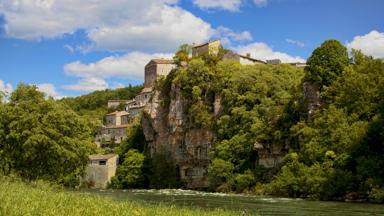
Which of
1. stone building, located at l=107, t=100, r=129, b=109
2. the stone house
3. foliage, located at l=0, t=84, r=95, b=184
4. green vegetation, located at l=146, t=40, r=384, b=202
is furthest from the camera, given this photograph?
stone building, located at l=107, t=100, r=129, b=109

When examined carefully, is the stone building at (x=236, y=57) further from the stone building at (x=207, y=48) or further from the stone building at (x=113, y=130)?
the stone building at (x=113, y=130)

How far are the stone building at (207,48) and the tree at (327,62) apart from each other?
45852mm

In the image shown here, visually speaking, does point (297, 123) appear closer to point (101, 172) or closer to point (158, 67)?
point (101, 172)

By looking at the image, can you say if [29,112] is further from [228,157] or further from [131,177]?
[131,177]

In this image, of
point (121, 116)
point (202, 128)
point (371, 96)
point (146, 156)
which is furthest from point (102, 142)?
point (371, 96)

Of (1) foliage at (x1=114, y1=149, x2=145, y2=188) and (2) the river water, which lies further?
(1) foliage at (x1=114, y1=149, x2=145, y2=188)

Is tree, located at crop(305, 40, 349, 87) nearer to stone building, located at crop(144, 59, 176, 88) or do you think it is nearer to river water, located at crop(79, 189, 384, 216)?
river water, located at crop(79, 189, 384, 216)

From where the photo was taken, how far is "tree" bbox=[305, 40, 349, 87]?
71.9 m

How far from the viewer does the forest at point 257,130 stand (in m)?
49.4

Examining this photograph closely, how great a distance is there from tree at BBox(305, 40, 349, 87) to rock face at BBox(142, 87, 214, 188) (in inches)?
1138

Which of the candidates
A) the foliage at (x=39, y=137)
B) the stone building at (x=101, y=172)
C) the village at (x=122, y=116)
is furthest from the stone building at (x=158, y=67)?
the foliage at (x=39, y=137)

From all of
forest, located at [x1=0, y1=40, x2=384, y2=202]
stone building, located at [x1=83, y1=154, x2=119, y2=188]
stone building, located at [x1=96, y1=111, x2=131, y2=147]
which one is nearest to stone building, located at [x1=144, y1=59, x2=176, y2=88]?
stone building, located at [x1=96, y1=111, x2=131, y2=147]

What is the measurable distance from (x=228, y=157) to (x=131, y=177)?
27.2 metres

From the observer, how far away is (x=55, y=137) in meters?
49.0
